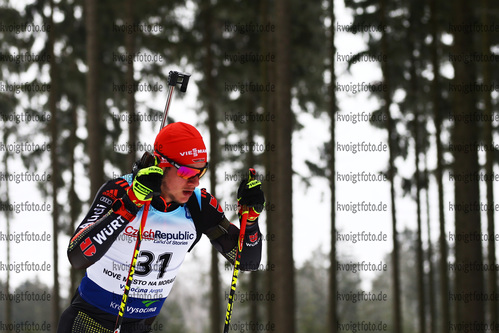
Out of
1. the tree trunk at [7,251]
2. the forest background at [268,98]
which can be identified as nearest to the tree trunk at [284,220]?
the forest background at [268,98]

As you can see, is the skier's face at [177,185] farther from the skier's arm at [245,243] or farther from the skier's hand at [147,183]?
the skier's arm at [245,243]

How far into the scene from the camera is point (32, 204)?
750 inches

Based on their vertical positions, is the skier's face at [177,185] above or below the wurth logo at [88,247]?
above

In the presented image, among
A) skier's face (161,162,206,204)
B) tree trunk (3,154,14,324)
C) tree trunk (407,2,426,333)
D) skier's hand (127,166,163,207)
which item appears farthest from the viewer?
tree trunk (3,154,14,324)

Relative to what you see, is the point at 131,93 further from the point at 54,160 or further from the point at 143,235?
the point at 143,235

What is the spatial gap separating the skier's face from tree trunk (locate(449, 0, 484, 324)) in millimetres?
11381

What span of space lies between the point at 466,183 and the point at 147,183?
12.0 meters

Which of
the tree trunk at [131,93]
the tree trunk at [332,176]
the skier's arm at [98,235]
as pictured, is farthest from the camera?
the tree trunk at [332,176]

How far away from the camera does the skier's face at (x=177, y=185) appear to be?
432 centimetres

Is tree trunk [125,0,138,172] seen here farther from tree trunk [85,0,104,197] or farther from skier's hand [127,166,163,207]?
skier's hand [127,166,163,207]

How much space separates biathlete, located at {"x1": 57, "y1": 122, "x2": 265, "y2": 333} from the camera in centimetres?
424

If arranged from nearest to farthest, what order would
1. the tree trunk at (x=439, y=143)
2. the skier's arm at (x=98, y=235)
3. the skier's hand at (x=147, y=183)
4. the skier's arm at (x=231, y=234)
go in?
1. the skier's hand at (x=147, y=183)
2. the skier's arm at (x=98, y=235)
3. the skier's arm at (x=231, y=234)
4. the tree trunk at (x=439, y=143)

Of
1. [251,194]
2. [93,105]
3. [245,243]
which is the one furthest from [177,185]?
[93,105]

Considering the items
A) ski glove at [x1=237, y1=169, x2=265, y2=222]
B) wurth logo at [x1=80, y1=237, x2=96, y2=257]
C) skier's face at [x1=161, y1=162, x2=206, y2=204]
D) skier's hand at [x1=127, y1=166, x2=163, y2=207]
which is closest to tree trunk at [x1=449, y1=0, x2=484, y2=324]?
ski glove at [x1=237, y1=169, x2=265, y2=222]
